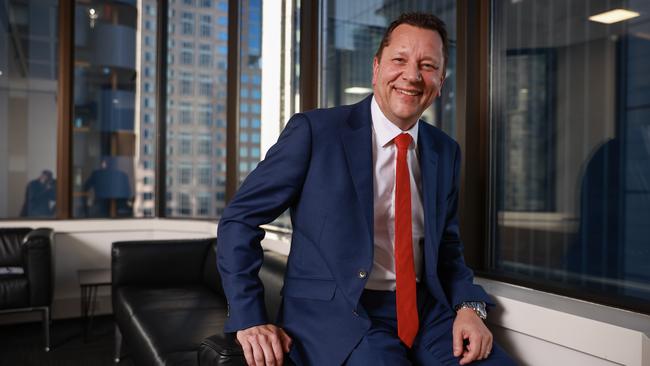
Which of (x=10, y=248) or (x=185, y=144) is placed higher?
(x=185, y=144)

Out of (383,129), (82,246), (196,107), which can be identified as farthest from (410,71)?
(82,246)

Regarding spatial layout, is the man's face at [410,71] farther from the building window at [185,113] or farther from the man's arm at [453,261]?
the building window at [185,113]

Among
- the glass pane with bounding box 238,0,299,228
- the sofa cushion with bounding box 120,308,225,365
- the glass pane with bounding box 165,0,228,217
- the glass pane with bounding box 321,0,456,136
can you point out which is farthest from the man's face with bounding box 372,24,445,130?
the glass pane with bounding box 165,0,228,217

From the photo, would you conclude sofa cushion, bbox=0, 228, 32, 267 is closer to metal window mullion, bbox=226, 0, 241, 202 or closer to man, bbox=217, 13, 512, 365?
metal window mullion, bbox=226, 0, 241, 202

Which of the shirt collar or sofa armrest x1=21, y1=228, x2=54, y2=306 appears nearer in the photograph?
the shirt collar

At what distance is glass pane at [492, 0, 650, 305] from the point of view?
5.52ft

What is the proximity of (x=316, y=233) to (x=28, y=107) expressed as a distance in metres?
4.22

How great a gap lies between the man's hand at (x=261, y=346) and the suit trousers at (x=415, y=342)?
7.0 inches

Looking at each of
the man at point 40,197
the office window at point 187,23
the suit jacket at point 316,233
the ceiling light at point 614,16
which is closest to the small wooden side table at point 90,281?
the man at point 40,197

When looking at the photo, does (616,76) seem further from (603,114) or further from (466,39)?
(466,39)

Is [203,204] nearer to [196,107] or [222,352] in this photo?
[196,107]

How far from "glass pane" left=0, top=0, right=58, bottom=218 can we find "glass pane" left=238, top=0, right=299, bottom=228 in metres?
1.69

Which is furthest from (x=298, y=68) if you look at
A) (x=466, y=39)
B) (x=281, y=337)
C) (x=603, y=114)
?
(x=281, y=337)

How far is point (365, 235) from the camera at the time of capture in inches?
58.3
